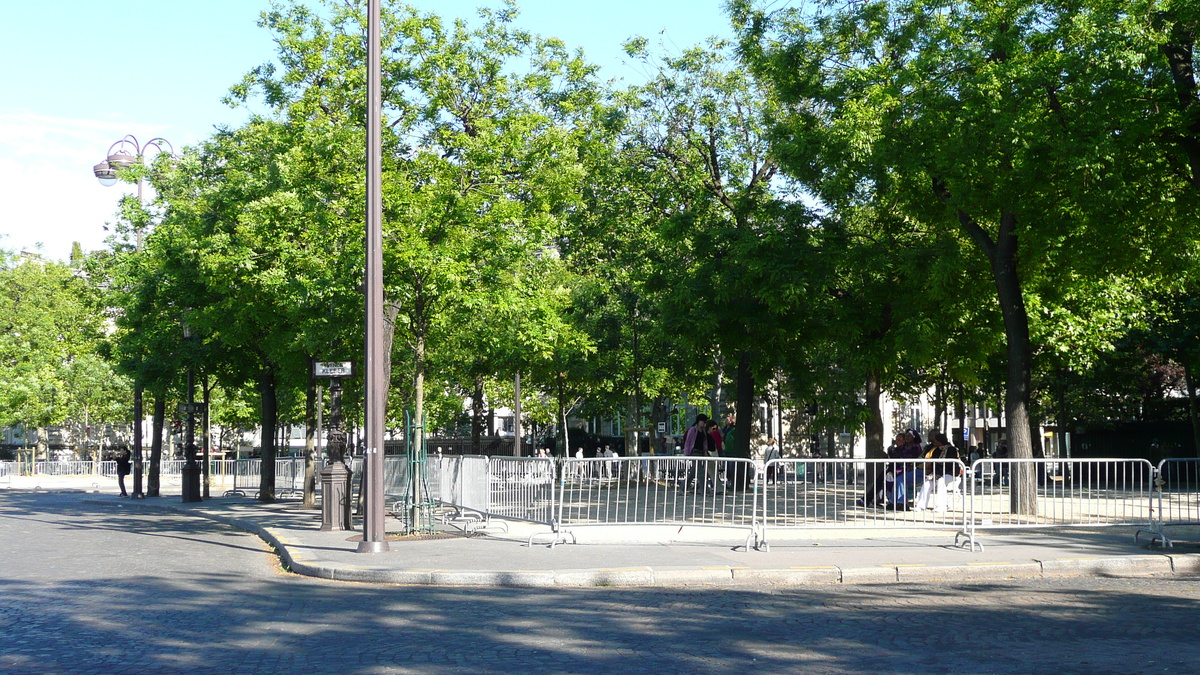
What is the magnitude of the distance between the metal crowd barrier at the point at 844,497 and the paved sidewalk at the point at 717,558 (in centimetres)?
28

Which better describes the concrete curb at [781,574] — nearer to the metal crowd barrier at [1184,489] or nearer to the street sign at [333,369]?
the metal crowd barrier at [1184,489]

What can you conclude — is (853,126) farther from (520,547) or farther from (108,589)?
(108,589)

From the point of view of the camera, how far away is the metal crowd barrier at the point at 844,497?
47.5 ft

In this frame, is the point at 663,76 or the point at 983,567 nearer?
the point at 983,567

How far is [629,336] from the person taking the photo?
3922 cm

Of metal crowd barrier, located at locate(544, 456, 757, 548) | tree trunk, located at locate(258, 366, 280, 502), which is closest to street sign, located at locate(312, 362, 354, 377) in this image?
metal crowd barrier, located at locate(544, 456, 757, 548)

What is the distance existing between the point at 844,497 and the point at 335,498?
8.42 metres

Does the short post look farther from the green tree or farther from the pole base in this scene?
the green tree

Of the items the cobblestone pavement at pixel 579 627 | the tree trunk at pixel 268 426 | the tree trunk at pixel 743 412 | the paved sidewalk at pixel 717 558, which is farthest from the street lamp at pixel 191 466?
the cobblestone pavement at pixel 579 627

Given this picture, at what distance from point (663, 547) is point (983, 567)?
433 cm

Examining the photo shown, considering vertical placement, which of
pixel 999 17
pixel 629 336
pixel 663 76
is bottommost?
pixel 629 336

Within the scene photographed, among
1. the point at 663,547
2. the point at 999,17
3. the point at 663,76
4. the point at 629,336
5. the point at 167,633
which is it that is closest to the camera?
the point at 167,633

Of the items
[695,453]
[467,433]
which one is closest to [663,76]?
[695,453]

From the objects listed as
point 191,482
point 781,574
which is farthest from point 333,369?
point 191,482
